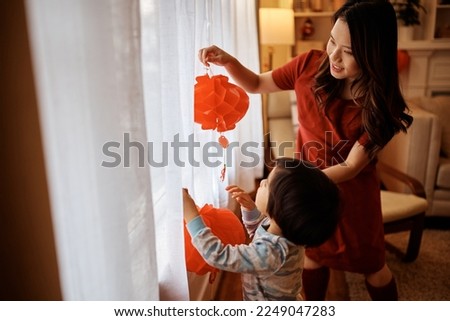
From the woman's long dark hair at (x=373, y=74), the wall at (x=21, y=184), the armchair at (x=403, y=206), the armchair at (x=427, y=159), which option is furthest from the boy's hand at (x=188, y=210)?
the armchair at (x=427, y=159)

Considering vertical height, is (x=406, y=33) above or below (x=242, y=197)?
above

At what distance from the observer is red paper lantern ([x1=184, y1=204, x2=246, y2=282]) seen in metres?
0.95

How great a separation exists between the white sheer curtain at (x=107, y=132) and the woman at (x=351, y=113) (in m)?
0.23

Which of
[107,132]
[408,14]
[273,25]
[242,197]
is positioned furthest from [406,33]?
[107,132]

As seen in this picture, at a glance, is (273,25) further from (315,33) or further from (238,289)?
(238,289)

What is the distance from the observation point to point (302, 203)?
833 mm

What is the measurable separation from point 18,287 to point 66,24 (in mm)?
420

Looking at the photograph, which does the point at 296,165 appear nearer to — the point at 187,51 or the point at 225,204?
the point at 187,51

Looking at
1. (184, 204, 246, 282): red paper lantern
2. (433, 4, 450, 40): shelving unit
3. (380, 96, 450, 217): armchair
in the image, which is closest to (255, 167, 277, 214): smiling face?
(184, 204, 246, 282): red paper lantern

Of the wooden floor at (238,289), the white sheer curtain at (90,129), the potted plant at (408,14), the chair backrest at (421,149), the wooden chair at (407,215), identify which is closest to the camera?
the white sheer curtain at (90,129)

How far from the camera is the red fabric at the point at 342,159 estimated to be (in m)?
1.08

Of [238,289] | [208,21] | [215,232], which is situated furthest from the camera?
[238,289]

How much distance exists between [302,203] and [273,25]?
7.27 feet

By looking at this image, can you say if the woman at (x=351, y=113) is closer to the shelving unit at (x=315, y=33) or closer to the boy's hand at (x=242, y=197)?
the boy's hand at (x=242, y=197)
